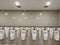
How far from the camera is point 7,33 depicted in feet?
7.06

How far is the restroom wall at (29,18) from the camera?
89.0 inches

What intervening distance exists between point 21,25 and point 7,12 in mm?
456

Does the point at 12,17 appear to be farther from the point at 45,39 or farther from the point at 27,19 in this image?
the point at 45,39

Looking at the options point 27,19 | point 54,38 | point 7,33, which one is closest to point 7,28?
point 7,33

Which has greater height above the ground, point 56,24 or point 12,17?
point 12,17

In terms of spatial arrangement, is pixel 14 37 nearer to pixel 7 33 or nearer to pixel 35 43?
pixel 7 33

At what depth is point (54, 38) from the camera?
6.98 feet

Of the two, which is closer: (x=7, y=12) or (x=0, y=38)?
(x=0, y=38)

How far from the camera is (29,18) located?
2285mm

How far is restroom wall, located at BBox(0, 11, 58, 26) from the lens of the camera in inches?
89.0

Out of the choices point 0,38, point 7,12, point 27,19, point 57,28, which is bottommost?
point 0,38

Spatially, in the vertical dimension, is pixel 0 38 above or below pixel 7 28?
below

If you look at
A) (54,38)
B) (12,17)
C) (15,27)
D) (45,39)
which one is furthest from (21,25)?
(54,38)

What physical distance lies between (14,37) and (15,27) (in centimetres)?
22
